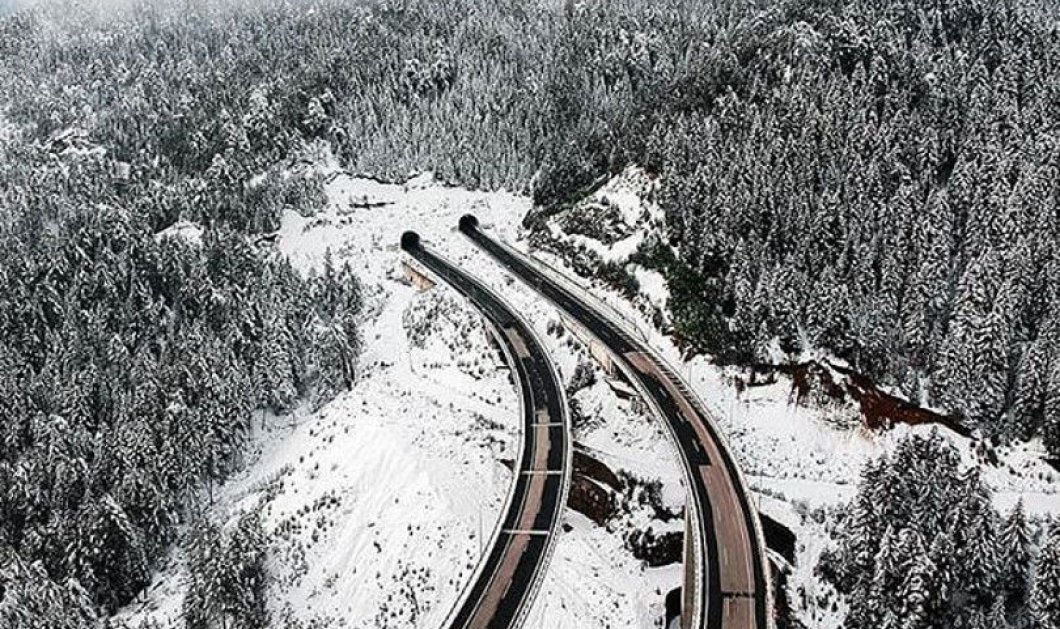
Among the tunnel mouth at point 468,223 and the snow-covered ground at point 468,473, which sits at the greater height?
the tunnel mouth at point 468,223

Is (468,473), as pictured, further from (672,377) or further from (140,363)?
(140,363)

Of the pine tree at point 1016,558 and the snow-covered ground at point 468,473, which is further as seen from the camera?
the snow-covered ground at point 468,473

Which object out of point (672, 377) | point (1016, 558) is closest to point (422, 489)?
point (672, 377)

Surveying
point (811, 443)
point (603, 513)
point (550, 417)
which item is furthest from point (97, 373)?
point (811, 443)

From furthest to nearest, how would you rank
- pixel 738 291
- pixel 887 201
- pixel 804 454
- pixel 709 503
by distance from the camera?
pixel 887 201, pixel 738 291, pixel 804 454, pixel 709 503

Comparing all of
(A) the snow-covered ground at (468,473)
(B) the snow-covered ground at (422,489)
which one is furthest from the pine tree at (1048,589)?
(B) the snow-covered ground at (422,489)

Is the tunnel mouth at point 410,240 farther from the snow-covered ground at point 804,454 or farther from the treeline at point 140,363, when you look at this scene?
the snow-covered ground at point 804,454

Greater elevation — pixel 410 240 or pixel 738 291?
pixel 410 240
